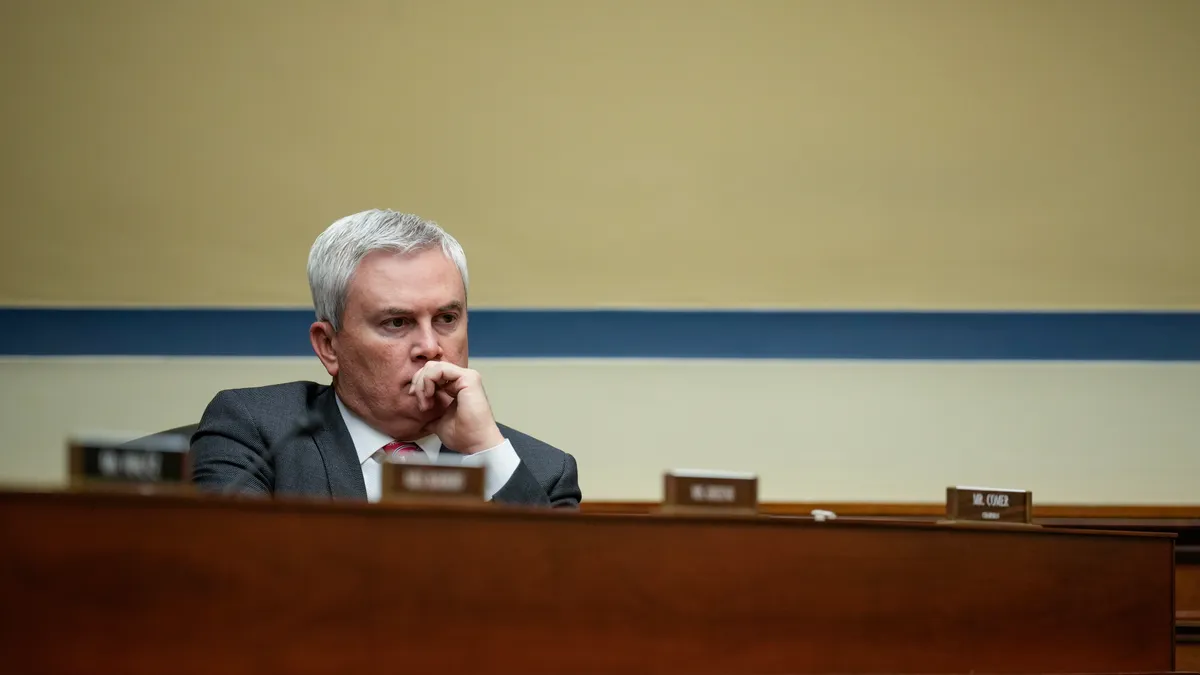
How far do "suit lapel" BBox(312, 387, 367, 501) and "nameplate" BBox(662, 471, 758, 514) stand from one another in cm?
75


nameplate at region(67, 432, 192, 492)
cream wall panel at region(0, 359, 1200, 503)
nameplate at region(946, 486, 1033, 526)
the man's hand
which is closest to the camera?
nameplate at region(67, 432, 192, 492)

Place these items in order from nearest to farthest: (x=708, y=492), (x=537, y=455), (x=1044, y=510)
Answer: (x=708, y=492) → (x=537, y=455) → (x=1044, y=510)

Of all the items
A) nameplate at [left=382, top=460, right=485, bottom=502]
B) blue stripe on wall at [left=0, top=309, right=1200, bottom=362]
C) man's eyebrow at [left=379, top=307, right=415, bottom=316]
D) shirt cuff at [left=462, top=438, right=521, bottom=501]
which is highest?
blue stripe on wall at [left=0, top=309, right=1200, bottom=362]

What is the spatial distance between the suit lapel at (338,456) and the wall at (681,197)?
75cm

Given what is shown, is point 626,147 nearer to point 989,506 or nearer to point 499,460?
point 499,460

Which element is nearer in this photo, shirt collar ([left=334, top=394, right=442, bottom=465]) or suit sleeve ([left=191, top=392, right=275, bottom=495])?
suit sleeve ([left=191, top=392, right=275, bottom=495])

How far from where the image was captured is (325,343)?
2.14 metres

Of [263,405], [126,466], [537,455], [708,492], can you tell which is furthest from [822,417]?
[126,466]

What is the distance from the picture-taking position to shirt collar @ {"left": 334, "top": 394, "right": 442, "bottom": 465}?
6.71 feet

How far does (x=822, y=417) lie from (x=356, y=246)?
131 cm

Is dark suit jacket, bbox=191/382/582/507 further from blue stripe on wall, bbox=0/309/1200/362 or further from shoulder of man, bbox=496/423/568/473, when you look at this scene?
blue stripe on wall, bbox=0/309/1200/362

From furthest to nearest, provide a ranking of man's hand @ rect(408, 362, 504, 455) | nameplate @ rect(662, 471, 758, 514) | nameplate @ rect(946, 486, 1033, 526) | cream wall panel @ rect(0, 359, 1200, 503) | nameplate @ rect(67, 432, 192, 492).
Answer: cream wall panel @ rect(0, 359, 1200, 503), man's hand @ rect(408, 362, 504, 455), nameplate @ rect(946, 486, 1033, 526), nameplate @ rect(662, 471, 758, 514), nameplate @ rect(67, 432, 192, 492)

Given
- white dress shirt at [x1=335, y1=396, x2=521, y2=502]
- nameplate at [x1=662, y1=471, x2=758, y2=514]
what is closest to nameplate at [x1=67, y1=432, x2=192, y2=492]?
nameplate at [x1=662, y1=471, x2=758, y2=514]

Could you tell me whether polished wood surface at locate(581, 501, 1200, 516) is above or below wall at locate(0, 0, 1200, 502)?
below
